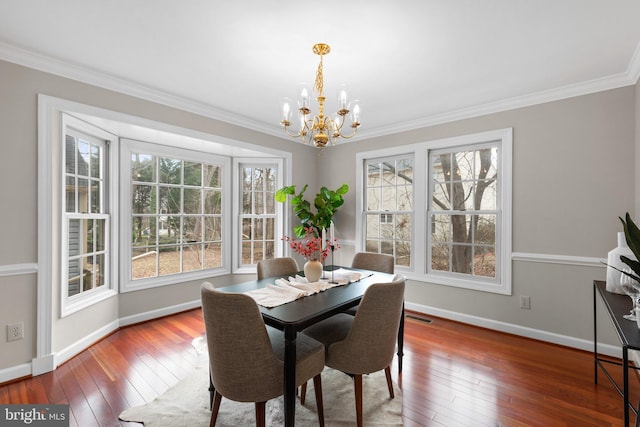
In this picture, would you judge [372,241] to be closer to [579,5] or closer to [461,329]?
[461,329]

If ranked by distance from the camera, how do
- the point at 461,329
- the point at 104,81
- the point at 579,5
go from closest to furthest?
the point at 579,5
the point at 104,81
the point at 461,329

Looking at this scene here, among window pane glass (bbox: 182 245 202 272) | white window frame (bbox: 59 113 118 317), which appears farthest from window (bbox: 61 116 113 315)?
window pane glass (bbox: 182 245 202 272)

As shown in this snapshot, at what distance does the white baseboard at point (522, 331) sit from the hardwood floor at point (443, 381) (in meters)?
0.08

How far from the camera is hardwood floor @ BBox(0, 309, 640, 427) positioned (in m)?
1.95

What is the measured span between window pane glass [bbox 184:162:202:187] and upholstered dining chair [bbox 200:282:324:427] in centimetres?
272

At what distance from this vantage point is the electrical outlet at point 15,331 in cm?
227

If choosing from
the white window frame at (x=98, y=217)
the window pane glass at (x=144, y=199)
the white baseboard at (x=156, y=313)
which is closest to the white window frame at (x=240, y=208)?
the white baseboard at (x=156, y=313)

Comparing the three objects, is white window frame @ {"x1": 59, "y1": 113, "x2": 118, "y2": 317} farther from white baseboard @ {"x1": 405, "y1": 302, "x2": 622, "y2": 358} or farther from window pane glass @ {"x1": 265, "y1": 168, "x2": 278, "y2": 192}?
white baseboard @ {"x1": 405, "y1": 302, "x2": 622, "y2": 358}

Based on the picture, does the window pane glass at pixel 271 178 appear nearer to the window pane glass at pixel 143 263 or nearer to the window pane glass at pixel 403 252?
the window pane glass at pixel 143 263

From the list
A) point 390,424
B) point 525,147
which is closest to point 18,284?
point 390,424

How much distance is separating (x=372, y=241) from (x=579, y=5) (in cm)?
326

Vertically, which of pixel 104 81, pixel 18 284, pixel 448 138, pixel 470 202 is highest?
pixel 104 81

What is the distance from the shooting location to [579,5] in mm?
1771

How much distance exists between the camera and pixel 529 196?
313 cm
